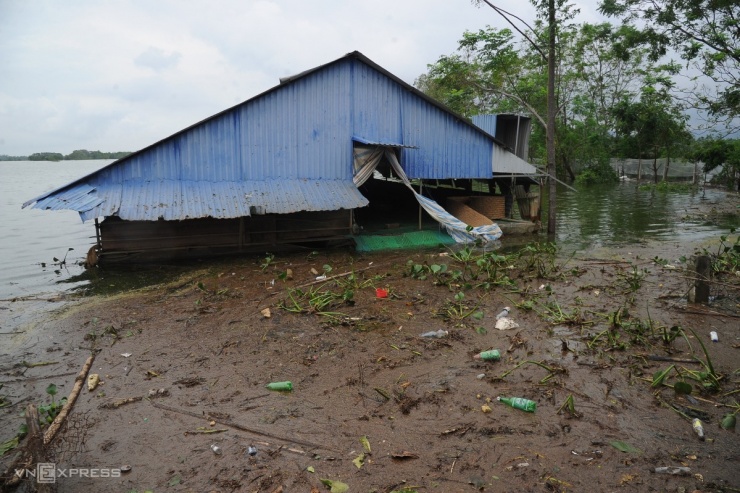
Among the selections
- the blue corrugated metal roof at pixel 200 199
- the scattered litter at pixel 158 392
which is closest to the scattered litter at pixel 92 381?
the scattered litter at pixel 158 392

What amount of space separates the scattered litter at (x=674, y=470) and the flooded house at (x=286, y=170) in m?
8.99

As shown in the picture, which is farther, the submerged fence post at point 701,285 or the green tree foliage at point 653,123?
the green tree foliage at point 653,123

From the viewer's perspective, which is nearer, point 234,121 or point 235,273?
point 235,273

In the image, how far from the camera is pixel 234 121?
1168 cm

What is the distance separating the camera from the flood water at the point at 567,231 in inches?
460

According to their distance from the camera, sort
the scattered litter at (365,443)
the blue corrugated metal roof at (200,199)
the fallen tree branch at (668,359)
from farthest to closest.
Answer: the blue corrugated metal roof at (200,199), the fallen tree branch at (668,359), the scattered litter at (365,443)

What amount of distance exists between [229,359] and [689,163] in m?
33.1

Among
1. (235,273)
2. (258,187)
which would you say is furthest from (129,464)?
(258,187)

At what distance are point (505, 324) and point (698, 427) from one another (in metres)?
2.87

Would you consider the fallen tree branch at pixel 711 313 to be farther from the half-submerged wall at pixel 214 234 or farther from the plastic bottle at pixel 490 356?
the half-submerged wall at pixel 214 234

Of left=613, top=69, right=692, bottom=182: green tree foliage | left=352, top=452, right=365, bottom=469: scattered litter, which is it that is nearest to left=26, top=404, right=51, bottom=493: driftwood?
left=352, top=452, right=365, bottom=469: scattered litter

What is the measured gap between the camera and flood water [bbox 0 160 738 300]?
11.7m

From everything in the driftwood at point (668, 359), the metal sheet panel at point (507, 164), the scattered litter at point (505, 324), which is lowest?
the driftwood at point (668, 359)

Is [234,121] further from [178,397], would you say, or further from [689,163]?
[689,163]
